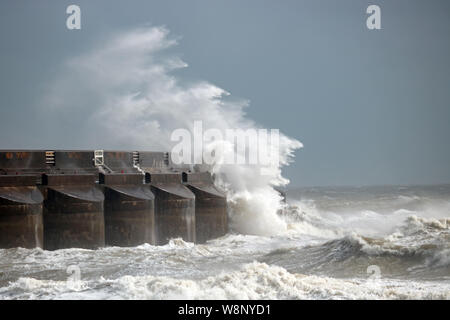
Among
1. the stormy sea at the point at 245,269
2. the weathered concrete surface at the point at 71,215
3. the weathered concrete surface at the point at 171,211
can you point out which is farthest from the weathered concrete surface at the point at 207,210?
the weathered concrete surface at the point at 71,215

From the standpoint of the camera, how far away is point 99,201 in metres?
19.5

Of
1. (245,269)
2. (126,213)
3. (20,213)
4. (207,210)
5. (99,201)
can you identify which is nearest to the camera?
(245,269)

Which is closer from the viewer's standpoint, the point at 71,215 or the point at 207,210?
the point at 71,215

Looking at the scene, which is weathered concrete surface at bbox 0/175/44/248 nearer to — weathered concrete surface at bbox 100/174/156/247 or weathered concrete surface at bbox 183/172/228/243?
weathered concrete surface at bbox 100/174/156/247

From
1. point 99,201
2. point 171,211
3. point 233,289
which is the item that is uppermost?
point 99,201

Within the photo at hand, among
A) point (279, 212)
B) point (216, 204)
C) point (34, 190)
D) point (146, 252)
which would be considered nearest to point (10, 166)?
point (34, 190)

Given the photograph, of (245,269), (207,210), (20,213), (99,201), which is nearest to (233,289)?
(245,269)

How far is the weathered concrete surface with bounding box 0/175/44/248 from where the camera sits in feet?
58.6

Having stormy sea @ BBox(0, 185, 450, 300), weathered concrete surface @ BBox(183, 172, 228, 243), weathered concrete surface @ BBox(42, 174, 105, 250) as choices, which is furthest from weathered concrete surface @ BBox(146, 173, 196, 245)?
weathered concrete surface @ BBox(42, 174, 105, 250)

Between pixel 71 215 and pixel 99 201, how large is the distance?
0.92 metres

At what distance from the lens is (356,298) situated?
1099 cm

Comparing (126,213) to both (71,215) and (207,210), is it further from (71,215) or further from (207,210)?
(207,210)

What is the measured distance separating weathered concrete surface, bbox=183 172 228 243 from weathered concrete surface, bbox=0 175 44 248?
6.27m

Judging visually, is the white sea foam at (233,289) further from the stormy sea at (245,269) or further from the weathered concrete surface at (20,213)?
the weathered concrete surface at (20,213)
